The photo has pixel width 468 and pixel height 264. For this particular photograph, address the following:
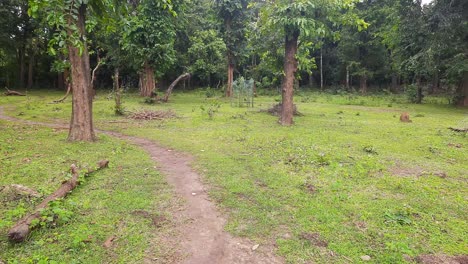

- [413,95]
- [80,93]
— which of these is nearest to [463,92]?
[413,95]

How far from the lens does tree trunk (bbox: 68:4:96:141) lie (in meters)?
8.50

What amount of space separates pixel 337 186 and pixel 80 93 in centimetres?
711

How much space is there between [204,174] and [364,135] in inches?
261

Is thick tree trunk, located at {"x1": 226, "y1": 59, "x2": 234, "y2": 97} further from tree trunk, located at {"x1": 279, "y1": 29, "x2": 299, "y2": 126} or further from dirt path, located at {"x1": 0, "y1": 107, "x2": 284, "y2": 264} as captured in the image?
dirt path, located at {"x1": 0, "y1": 107, "x2": 284, "y2": 264}

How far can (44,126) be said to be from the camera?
1148 centimetres

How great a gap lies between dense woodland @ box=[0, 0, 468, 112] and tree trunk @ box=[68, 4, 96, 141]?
0.19 ft

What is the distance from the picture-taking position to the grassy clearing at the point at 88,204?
3.59 m

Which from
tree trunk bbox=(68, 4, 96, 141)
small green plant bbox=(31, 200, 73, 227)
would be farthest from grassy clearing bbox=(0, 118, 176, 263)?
tree trunk bbox=(68, 4, 96, 141)

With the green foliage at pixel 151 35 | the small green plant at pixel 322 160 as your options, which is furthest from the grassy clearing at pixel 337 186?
the green foliage at pixel 151 35

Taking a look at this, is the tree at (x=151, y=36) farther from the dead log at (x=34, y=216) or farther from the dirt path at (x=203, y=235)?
the dead log at (x=34, y=216)

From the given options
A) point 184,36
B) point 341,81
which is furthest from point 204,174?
point 341,81

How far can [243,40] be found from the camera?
82.7ft

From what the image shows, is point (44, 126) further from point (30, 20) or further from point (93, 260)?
point (30, 20)

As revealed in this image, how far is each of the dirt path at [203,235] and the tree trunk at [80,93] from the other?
3.71 meters
